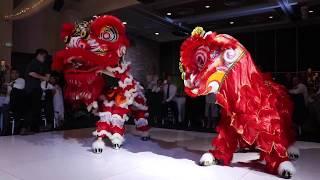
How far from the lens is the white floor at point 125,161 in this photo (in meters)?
2.51

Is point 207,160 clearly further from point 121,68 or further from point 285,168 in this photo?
point 121,68

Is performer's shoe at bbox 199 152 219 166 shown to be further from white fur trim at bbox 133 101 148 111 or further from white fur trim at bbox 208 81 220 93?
white fur trim at bbox 133 101 148 111

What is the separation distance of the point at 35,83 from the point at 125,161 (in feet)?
8.20

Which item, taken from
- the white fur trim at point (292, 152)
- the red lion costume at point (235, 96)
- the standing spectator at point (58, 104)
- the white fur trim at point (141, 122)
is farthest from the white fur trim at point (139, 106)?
the standing spectator at point (58, 104)

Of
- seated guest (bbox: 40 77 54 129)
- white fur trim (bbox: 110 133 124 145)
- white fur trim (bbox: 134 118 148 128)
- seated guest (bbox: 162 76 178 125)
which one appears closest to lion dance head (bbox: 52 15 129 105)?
white fur trim (bbox: 110 133 124 145)

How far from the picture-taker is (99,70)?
3.58m

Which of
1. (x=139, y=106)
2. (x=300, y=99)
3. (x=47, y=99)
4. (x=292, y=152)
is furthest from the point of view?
(x=300, y=99)

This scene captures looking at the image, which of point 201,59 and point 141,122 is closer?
point 201,59

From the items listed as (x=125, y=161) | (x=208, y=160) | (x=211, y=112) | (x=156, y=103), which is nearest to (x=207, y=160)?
(x=208, y=160)

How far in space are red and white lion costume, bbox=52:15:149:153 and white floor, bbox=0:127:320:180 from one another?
1.07 feet

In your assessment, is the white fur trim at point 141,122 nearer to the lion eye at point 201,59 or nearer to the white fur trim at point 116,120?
the white fur trim at point 116,120

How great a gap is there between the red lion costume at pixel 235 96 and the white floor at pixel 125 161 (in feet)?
0.60

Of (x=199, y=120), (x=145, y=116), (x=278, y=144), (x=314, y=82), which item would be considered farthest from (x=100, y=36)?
(x=314, y=82)

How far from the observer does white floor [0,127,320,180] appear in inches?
98.7
